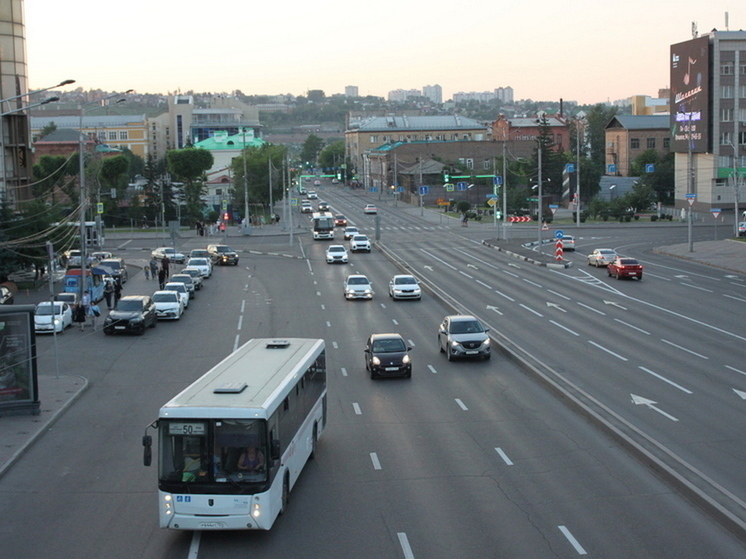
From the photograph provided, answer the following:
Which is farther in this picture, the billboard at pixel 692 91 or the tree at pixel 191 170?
the tree at pixel 191 170

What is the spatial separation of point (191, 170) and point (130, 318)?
7489cm

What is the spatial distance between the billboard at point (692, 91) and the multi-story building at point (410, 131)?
79.4 m

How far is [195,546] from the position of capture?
12.9 meters

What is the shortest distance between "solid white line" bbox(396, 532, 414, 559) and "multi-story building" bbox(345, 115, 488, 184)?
16228cm

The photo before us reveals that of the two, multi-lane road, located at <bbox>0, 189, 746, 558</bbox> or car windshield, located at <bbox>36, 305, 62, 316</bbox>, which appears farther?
car windshield, located at <bbox>36, 305, 62, 316</bbox>

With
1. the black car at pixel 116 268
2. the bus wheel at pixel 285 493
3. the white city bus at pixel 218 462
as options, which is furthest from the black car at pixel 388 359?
the black car at pixel 116 268

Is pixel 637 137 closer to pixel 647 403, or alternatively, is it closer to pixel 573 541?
pixel 647 403

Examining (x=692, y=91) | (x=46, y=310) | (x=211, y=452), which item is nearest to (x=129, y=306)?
(x=46, y=310)

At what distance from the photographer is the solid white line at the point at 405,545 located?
12.4m

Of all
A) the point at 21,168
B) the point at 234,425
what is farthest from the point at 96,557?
the point at 21,168

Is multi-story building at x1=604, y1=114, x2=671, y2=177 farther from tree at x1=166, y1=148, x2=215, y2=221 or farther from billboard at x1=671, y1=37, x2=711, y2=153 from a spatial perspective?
tree at x1=166, y1=148, x2=215, y2=221

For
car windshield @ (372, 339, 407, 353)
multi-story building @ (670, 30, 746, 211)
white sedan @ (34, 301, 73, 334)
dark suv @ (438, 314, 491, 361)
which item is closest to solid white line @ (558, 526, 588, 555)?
car windshield @ (372, 339, 407, 353)

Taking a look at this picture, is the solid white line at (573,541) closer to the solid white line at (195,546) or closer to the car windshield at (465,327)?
the solid white line at (195,546)

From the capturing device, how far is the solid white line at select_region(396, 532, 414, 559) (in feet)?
40.7
